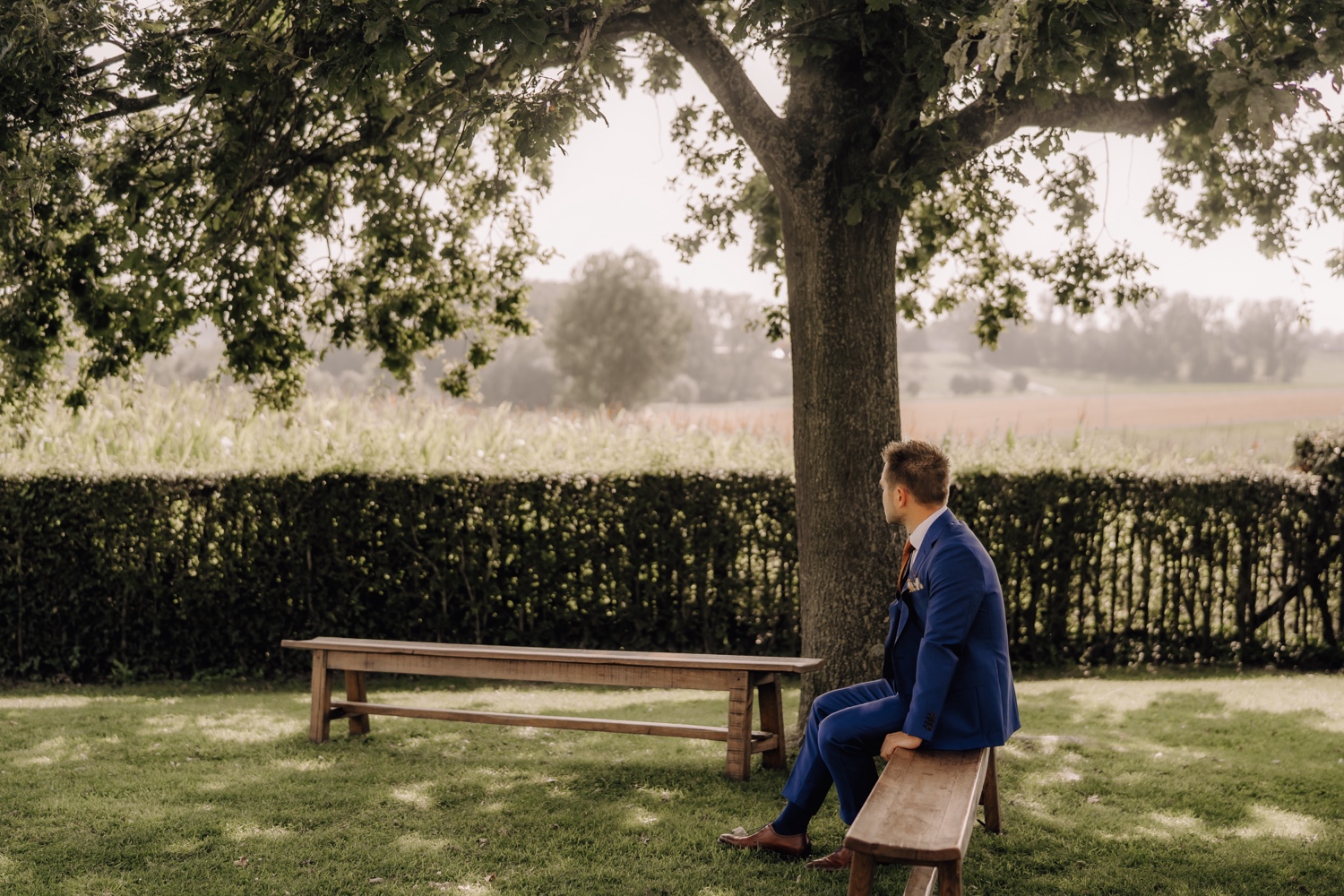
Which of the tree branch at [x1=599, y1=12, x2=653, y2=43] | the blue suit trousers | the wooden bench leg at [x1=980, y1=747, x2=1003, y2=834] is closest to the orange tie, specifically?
the blue suit trousers

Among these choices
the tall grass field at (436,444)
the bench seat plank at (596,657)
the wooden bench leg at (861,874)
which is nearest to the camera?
the wooden bench leg at (861,874)

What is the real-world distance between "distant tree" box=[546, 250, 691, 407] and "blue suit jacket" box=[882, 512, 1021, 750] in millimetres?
54873

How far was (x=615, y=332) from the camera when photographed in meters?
59.2

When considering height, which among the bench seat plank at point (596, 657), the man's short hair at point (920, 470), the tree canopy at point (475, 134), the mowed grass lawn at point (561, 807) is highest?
the tree canopy at point (475, 134)

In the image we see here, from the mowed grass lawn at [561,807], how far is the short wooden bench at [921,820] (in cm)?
76

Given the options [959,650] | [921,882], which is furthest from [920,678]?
[921,882]

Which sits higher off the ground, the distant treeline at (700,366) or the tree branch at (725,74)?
the distant treeline at (700,366)

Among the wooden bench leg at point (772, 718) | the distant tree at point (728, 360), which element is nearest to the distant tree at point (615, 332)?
the distant tree at point (728, 360)

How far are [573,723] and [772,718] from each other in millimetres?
1169

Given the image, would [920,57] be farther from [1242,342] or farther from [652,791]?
[1242,342]

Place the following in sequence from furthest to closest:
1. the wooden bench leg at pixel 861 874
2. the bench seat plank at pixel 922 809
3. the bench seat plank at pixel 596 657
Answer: the bench seat plank at pixel 596 657, the wooden bench leg at pixel 861 874, the bench seat plank at pixel 922 809

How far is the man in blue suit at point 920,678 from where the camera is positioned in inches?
155

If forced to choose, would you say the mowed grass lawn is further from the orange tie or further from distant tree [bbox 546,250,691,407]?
distant tree [bbox 546,250,691,407]

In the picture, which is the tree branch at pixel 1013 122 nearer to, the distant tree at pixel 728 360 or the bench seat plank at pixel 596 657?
the bench seat plank at pixel 596 657
